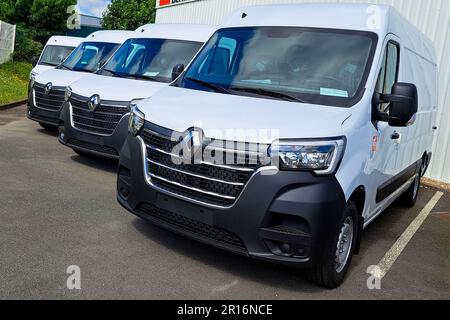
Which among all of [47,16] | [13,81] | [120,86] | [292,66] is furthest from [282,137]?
[47,16]

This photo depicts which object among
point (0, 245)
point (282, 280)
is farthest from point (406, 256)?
point (0, 245)

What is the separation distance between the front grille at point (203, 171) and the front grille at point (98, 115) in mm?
2552

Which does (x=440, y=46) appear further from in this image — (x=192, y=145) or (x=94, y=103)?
(x=192, y=145)

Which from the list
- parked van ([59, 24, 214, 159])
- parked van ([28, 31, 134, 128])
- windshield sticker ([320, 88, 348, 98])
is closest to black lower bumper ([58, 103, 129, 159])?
parked van ([59, 24, 214, 159])

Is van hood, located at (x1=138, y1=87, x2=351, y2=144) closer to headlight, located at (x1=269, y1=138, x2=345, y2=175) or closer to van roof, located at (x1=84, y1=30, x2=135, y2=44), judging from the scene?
headlight, located at (x1=269, y1=138, x2=345, y2=175)

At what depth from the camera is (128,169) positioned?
4266 millimetres

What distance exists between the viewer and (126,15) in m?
41.4

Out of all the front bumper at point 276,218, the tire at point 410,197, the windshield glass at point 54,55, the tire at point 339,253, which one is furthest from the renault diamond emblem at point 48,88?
the tire at point 339,253

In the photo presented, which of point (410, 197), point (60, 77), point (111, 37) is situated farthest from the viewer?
point (111, 37)

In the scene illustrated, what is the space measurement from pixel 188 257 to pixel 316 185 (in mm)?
1408

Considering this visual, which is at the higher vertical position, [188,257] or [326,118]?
[326,118]

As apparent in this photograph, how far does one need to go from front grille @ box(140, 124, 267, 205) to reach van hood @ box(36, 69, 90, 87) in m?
5.32

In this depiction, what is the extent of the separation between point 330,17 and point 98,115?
3.47 metres
